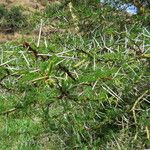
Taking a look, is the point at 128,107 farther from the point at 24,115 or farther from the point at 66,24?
the point at 66,24

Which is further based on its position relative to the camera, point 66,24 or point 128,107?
point 66,24

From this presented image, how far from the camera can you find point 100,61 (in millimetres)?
2244

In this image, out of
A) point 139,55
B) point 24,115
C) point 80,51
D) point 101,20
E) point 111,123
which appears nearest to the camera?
point 80,51

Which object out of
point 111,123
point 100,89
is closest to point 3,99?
point 100,89

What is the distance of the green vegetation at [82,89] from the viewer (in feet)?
6.31

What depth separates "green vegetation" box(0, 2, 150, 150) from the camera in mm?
1925

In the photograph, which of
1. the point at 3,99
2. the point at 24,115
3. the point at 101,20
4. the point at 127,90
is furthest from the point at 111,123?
the point at 101,20

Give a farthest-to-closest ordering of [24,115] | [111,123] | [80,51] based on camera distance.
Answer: [111,123], [24,115], [80,51]

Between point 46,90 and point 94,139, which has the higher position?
point 46,90

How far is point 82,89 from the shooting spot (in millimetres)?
2365

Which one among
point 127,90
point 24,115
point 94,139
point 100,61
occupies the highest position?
point 100,61

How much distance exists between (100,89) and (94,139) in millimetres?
762

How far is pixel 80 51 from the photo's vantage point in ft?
7.02

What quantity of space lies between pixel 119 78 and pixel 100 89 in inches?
6.9
